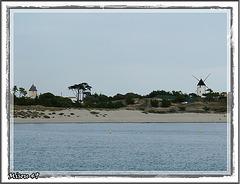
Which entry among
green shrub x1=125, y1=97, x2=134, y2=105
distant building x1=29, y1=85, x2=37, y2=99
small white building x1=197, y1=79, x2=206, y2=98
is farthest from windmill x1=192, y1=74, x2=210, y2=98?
distant building x1=29, y1=85, x2=37, y2=99

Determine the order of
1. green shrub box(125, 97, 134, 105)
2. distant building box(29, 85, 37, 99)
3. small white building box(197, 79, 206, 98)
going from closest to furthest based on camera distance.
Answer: distant building box(29, 85, 37, 99) → green shrub box(125, 97, 134, 105) → small white building box(197, 79, 206, 98)

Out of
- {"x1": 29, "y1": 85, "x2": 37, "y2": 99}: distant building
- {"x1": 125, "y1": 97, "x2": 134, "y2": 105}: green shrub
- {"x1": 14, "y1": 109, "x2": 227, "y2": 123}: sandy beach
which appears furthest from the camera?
{"x1": 125, "y1": 97, "x2": 134, "y2": 105}: green shrub

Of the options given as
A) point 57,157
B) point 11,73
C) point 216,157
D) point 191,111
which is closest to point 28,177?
point 11,73

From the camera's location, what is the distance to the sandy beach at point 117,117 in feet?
167

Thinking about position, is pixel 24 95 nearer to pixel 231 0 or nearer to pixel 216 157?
pixel 216 157

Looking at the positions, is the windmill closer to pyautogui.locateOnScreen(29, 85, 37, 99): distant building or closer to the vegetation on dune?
the vegetation on dune

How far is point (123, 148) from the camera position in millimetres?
23062

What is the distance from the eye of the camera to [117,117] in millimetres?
54250

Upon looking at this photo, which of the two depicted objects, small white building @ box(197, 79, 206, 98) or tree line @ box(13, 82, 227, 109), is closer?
tree line @ box(13, 82, 227, 109)

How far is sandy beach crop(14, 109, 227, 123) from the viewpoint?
50938 mm

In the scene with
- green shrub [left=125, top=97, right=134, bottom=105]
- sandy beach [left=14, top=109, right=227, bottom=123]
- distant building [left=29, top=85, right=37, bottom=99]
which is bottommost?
sandy beach [left=14, top=109, right=227, bottom=123]

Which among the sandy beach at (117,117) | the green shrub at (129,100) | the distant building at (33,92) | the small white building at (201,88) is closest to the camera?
the sandy beach at (117,117)

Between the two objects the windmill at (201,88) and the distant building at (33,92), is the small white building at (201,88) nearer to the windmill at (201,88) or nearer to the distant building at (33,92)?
the windmill at (201,88)

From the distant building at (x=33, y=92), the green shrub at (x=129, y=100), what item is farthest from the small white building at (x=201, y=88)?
the distant building at (x=33, y=92)
